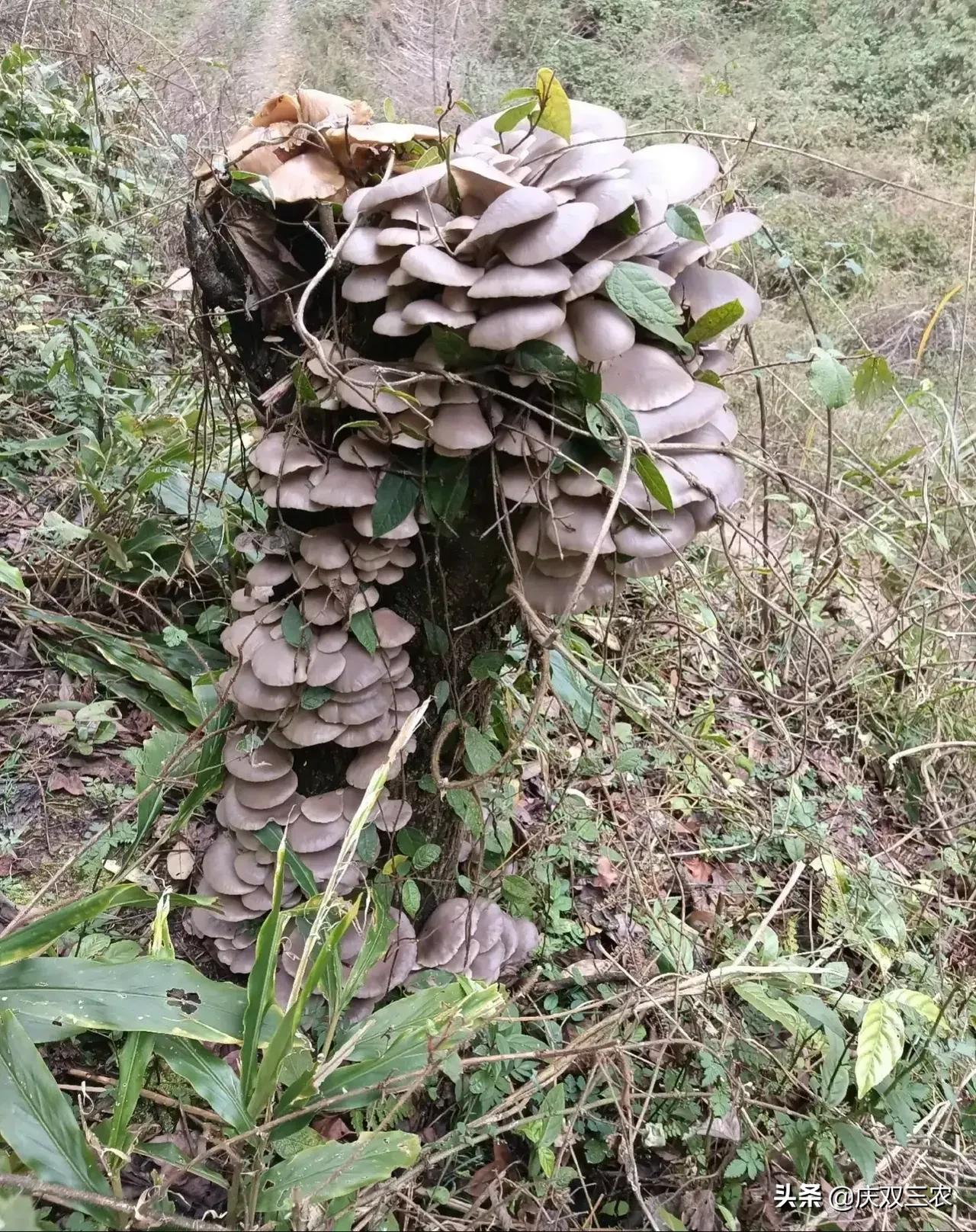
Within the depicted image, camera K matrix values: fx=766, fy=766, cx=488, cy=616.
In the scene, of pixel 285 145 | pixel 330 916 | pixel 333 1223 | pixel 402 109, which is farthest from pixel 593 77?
pixel 333 1223

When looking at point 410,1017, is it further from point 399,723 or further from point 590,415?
point 590,415

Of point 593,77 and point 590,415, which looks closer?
point 590,415

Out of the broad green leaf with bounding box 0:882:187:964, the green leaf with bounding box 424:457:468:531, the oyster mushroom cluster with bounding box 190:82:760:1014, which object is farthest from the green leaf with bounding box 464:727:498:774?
the broad green leaf with bounding box 0:882:187:964

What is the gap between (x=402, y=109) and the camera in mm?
7383

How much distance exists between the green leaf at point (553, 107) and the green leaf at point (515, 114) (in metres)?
0.02

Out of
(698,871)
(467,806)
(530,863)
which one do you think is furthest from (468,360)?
(698,871)

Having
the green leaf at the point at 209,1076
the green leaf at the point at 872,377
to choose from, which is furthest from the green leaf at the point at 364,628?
the green leaf at the point at 872,377

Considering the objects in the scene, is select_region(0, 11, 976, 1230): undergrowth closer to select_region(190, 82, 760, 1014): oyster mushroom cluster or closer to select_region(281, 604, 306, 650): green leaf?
select_region(190, 82, 760, 1014): oyster mushroom cluster

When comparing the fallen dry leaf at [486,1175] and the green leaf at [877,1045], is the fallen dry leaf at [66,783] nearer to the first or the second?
the fallen dry leaf at [486,1175]

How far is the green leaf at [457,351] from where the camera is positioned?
1.35 meters

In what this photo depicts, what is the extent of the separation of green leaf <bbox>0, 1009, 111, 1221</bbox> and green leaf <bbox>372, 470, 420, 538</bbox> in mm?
1128

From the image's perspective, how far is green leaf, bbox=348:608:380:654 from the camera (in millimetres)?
1647

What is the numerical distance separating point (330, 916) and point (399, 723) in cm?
49

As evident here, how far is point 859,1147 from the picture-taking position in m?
1.76
